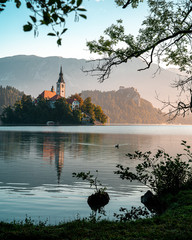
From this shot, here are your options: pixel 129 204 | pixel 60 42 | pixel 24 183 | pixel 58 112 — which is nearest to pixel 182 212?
pixel 129 204

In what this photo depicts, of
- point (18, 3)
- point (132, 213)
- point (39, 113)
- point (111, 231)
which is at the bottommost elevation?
point (132, 213)

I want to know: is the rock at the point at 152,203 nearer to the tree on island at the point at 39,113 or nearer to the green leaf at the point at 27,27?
the green leaf at the point at 27,27

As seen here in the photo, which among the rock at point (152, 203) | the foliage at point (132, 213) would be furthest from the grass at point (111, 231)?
the rock at point (152, 203)

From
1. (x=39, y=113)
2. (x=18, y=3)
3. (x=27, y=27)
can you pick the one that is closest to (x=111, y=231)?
(x=27, y=27)

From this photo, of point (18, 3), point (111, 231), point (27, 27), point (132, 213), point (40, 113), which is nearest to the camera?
point (27, 27)

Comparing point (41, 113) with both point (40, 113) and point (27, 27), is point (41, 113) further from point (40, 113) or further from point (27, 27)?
point (27, 27)

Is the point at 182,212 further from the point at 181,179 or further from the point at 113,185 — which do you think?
the point at 113,185

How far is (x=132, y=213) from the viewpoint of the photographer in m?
12.1

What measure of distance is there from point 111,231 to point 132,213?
471cm

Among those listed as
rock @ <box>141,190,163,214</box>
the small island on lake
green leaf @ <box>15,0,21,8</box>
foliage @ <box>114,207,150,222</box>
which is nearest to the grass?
foliage @ <box>114,207,150,222</box>

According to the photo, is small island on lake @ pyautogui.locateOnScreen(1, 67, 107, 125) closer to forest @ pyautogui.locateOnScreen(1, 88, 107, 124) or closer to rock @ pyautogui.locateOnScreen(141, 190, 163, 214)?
forest @ pyautogui.locateOnScreen(1, 88, 107, 124)

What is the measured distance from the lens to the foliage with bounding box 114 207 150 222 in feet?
37.9

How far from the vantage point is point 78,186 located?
687 inches

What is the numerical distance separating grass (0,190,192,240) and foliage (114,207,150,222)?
8.99 ft
